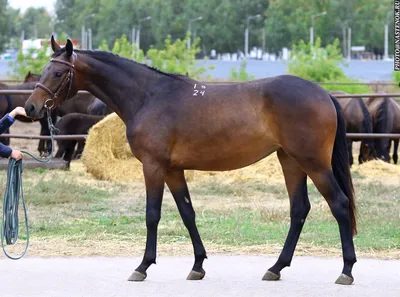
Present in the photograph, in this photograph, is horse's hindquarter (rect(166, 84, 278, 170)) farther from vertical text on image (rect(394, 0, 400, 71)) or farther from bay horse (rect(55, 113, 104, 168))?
bay horse (rect(55, 113, 104, 168))

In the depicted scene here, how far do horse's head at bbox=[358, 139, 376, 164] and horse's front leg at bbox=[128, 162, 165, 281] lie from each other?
427 inches

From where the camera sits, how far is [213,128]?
Answer: 6.65 meters

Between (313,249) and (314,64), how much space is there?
26646mm

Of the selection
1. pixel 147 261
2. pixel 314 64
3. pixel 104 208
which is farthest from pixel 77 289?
pixel 314 64

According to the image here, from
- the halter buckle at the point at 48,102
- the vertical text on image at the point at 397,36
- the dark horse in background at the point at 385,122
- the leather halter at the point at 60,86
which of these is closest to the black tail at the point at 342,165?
the leather halter at the point at 60,86

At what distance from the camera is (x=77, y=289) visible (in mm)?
6203

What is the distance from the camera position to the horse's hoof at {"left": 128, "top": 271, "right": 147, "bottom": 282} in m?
6.52

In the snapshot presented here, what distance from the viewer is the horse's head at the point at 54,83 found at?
674cm

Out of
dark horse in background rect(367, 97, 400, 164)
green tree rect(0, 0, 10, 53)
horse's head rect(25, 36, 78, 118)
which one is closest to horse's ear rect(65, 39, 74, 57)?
horse's head rect(25, 36, 78, 118)

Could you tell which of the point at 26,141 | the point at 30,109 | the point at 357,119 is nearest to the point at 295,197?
the point at 30,109

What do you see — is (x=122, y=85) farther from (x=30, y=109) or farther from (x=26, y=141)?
(x=26, y=141)

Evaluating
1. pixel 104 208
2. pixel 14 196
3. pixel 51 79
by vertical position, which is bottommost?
pixel 104 208

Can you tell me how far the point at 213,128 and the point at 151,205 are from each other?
747 mm

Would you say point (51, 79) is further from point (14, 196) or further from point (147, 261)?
point (147, 261)
